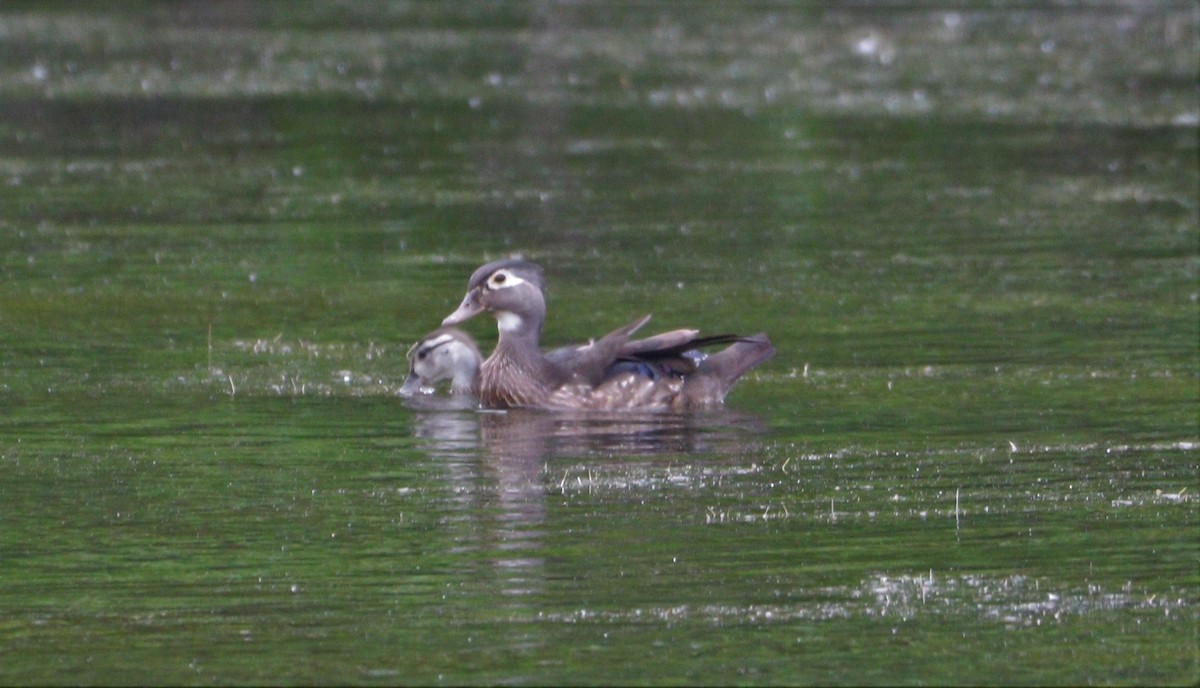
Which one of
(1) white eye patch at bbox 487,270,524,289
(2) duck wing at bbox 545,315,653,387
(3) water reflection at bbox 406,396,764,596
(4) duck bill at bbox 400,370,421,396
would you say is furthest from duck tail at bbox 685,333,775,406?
(4) duck bill at bbox 400,370,421,396

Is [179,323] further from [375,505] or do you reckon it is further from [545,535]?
[545,535]

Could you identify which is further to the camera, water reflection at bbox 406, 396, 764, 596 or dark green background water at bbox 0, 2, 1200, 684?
water reflection at bbox 406, 396, 764, 596

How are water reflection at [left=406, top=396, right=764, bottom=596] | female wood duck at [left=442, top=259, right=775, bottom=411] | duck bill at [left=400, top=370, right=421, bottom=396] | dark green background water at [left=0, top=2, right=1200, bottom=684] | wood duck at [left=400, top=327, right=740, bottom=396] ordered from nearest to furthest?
dark green background water at [left=0, top=2, right=1200, bottom=684] → water reflection at [left=406, top=396, right=764, bottom=596] → wood duck at [left=400, top=327, right=740, bottom=396] → female wood duck at [left=442, top=259, right=775, bottom=411] → duck bill at [left=400, top=370, right=421, bottom=396]

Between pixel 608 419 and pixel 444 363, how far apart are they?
48.4 inches

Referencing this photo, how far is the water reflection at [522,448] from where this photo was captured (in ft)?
27.9

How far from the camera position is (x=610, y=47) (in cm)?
3206

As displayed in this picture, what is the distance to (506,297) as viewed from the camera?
12250 millimetres

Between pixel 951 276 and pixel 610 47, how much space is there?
1741 cm

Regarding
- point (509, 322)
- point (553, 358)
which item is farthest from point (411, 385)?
point (553, 358)

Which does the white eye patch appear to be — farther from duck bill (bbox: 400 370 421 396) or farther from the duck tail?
the duck tail

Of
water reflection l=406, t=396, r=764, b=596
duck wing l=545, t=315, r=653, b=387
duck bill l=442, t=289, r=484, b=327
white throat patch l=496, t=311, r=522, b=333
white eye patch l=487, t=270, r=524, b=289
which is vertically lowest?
water reflection l=406, t=396, r=764, b=596

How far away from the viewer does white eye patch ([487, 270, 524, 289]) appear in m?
12.2

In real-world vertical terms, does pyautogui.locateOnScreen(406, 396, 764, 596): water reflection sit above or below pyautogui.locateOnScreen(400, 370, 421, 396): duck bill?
below

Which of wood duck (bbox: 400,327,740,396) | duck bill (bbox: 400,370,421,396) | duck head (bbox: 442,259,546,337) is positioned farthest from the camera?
duck head (bbox: 442,259,546,337)
